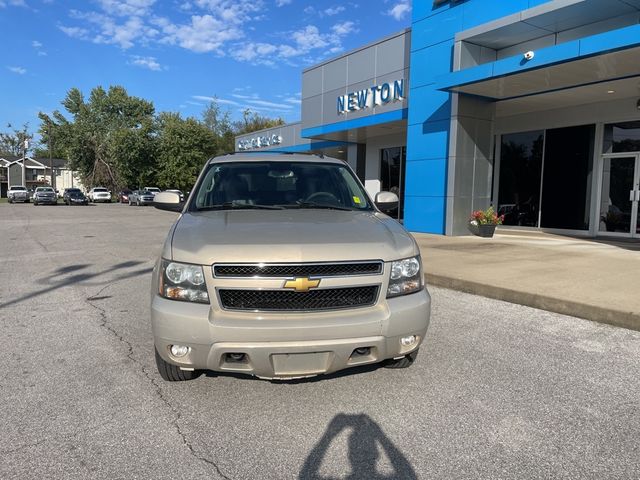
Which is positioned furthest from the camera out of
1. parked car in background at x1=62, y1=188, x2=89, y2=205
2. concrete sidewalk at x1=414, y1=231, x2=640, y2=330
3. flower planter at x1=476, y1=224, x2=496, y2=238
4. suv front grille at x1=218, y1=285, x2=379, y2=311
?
parked car in background at x1=62, y1=188, x2=89, y2=205

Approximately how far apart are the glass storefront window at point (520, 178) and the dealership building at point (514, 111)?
3 cm

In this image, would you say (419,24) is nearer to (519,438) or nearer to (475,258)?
(475,258)

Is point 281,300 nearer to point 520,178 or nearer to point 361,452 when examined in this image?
point 361,452

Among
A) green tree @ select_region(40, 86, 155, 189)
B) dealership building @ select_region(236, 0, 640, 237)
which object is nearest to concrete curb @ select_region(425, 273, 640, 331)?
dealership building @ select_region(236, 0, 640, 237)

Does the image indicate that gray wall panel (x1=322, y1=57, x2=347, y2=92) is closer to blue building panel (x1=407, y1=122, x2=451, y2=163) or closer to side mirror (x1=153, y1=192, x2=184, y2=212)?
blue building panel (x1=407, y1=122, x2=451, y2=163)

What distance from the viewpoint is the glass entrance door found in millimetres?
13242

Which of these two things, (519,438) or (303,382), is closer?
(519,438)

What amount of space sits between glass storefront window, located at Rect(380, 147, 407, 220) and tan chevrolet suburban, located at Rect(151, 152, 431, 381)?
16.7 meters

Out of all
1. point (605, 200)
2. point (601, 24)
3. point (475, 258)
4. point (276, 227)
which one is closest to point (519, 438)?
point (276, 227)

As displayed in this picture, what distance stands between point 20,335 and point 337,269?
3717mm

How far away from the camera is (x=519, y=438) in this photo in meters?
2.91

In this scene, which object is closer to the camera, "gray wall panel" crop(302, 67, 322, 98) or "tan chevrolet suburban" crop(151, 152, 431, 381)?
"tan chevrolet suburban" crop(151, 152, 431, 381)

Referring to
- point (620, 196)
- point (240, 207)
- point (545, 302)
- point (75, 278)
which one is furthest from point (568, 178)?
point (75, 278)

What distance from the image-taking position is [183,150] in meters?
53.1
